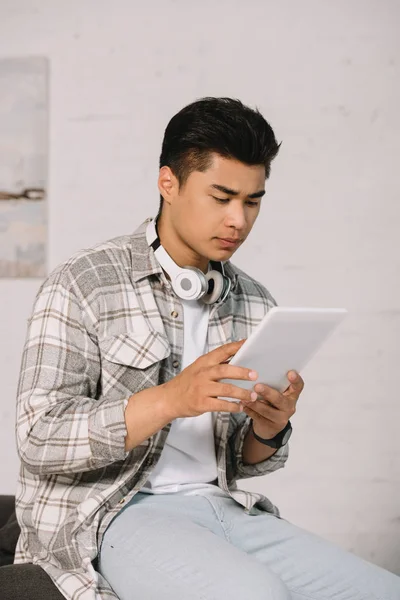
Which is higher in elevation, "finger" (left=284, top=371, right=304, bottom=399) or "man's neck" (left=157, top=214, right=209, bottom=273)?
"man's neck" (left=157, top=214, right=209, bottom=273)

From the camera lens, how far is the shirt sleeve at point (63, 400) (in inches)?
60.8

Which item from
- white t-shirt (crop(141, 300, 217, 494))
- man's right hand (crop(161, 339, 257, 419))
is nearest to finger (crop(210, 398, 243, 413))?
man's right hand (crop(161, 339, 257, 419))

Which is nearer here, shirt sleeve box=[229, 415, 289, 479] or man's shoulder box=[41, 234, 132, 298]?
man's shoulder box=[41, 234, 132, 298]

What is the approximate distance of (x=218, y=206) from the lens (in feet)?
5.93

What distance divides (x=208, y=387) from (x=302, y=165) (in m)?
2.07

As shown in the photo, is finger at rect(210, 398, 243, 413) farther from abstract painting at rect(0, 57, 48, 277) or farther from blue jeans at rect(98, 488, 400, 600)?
abstract painting at rect(0, 57, 48, 277)

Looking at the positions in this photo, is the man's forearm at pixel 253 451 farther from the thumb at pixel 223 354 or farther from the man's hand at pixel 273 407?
the thumb at pixel 223 354

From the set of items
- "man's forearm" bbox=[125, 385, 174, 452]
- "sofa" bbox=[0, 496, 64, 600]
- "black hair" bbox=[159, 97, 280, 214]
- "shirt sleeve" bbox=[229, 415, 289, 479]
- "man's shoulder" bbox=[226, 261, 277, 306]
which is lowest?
"sofa" bbox=[0, 496, 64, 600]

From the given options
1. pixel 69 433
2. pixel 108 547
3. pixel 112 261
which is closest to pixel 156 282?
pixel 112 261

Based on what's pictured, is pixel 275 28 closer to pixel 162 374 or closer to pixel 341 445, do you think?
pixel 341 445

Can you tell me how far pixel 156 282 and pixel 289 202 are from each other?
1.64 metres

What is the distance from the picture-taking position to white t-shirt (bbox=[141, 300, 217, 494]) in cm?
174

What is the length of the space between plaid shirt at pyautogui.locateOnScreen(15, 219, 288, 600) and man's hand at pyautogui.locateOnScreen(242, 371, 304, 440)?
10 centimetres

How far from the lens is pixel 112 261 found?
181cm
